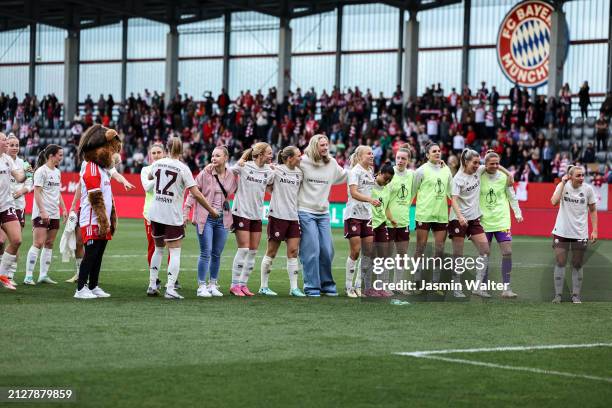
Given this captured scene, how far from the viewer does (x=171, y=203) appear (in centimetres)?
1327

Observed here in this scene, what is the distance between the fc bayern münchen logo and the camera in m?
41.0

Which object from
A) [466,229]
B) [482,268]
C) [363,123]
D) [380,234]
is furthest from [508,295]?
[363,123]

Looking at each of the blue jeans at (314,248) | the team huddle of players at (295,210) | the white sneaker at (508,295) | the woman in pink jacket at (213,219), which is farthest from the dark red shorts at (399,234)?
the woman in pink jacket at (213,219)

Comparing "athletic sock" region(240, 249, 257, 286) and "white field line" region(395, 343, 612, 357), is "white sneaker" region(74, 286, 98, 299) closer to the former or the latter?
"athletic sock" region(240, 249, 257, 286)

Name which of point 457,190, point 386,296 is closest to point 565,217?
point 457,190

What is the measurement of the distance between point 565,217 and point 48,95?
44697 mm

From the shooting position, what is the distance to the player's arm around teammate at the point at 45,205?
1518 cm

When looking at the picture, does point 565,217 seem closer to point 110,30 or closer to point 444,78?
point 444,78

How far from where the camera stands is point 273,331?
1058 cm

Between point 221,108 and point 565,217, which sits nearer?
point 565,217

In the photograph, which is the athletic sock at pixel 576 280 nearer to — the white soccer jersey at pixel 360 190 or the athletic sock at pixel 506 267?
the athletic sock at pixel 506 267

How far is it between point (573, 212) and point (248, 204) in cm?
436

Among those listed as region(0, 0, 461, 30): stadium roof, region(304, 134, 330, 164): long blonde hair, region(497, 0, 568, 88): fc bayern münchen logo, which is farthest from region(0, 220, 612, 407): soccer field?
region(0, 0, 461, 30): stadium roof

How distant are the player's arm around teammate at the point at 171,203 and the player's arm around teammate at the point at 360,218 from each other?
189 cm
